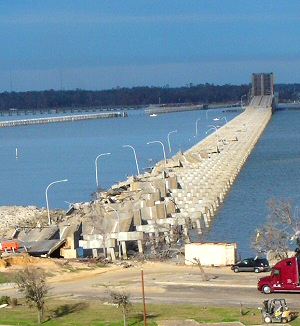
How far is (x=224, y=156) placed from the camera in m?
62.1

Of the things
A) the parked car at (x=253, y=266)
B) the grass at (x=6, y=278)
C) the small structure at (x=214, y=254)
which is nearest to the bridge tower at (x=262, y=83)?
the small structure at (x=214, y=254)

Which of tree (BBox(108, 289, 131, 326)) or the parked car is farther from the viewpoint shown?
the parked car

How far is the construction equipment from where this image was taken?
16594mm

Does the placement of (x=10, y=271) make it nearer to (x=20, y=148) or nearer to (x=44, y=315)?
(x=44, y=315)

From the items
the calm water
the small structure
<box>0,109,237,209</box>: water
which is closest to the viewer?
the small structure

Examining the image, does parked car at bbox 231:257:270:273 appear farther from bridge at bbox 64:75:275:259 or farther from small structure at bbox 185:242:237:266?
bridge at bbox 64:75:275:259

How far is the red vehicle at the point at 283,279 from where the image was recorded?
1894cm

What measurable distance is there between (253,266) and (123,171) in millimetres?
44376

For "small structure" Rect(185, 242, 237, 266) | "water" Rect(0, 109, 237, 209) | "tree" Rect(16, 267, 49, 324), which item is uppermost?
"tree" Rect(16, 267, 49, 324)

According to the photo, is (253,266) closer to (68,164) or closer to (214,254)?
(214,254)

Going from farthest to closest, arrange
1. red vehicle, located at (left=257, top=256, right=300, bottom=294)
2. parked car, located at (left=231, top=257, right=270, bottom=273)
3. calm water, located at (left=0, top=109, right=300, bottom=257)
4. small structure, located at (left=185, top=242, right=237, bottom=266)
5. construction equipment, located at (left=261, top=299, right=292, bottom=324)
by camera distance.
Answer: calm water, located at (left=0, top=109, right=300, bottom=257) → small structure, located at (left=185, top=242, right=237, bottom=266) → parked car, located at (left=231, top=257, right=270, bottom=273) → red vehicle, located at (left=257, top=256, right=300, bottom=294) → construction equipment, located at (left=261, top=299, right=292, bottom=324)

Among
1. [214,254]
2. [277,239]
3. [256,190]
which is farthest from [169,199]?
[214,254]

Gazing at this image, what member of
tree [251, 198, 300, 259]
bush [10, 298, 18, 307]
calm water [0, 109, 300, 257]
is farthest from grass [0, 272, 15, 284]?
calm water [0, 109, 300, 257]

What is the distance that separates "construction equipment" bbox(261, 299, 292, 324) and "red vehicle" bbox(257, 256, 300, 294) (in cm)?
196
